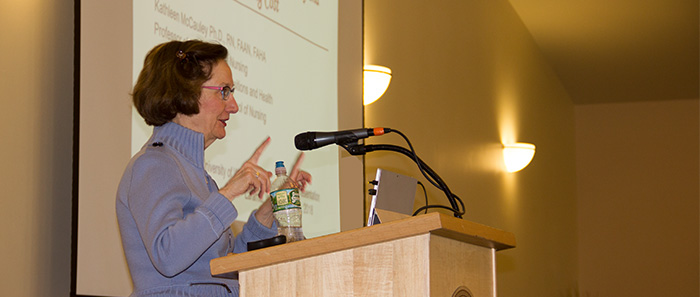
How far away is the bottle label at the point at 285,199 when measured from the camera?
5.13 feet

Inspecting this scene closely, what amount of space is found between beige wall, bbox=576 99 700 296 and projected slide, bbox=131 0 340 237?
19.9 ft

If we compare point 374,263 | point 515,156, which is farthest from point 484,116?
point 374,263

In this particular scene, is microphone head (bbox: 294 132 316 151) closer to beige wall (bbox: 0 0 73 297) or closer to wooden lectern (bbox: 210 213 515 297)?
wooden lectern (bbox: 210 213 515 297)

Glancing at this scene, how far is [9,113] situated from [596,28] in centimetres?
541

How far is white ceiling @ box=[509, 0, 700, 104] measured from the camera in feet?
19.5

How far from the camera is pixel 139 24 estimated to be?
6.81ft

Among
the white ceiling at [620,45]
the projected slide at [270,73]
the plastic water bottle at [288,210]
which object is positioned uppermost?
the white ceiling at [620,45]

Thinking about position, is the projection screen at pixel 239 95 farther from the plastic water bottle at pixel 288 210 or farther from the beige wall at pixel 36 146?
the plastic water bottle at pixel 288 210

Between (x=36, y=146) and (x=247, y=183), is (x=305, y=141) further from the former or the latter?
(x=36, y=146)

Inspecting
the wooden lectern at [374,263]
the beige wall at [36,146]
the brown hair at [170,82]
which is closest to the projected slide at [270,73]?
the beige wall at [36,146]

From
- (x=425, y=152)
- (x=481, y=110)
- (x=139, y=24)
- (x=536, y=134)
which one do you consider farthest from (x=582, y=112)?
(x=139, y=24)

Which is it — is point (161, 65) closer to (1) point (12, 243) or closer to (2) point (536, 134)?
(1) point (12, 243)

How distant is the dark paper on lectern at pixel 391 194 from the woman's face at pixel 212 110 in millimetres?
360

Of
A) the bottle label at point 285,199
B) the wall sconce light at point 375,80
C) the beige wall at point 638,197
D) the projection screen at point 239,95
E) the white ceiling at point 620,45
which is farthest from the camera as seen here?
the beige wall at point 638,197
